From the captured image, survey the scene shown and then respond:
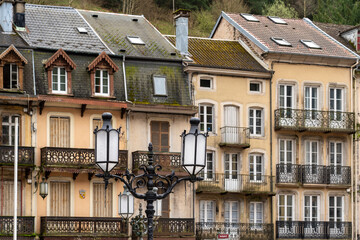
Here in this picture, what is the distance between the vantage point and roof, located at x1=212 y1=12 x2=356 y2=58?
6203cm

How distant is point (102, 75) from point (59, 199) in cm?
654

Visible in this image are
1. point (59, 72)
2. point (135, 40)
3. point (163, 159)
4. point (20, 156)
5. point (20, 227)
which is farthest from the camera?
point (135, 40)

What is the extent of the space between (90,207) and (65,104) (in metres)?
5.27

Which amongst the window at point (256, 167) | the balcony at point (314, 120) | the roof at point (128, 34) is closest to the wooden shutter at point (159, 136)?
the roof at point (128, 34)

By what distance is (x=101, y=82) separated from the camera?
5566 centimetres

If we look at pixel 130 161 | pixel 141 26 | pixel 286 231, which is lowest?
pixel 286 231

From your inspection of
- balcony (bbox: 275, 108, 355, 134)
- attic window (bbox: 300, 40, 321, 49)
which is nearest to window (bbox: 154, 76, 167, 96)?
balcony (bbox: 275, 108, 355, 134)

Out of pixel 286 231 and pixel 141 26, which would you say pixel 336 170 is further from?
pixel 141 26

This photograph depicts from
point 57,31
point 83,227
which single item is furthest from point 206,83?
point 83,227

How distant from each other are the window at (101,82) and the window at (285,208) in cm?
1207

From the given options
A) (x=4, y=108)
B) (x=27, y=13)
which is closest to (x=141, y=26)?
(x=27, y=13)

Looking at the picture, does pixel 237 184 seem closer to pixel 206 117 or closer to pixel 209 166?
pixel 209 166

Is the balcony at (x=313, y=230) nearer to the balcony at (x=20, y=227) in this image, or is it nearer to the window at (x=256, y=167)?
the window at (x=256, y=167)

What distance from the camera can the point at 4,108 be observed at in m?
53.8
